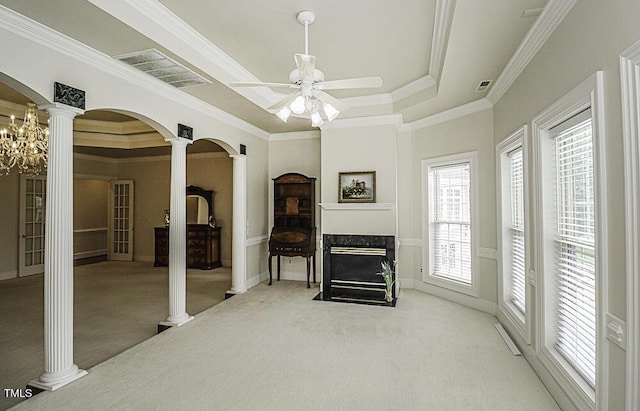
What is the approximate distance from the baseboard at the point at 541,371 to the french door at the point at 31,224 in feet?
28.8

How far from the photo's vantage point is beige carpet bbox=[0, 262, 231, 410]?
3170 millimetres

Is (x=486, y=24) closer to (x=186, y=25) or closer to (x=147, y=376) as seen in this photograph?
(x=186, y=25)

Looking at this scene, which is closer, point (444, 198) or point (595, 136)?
point (595, 136)

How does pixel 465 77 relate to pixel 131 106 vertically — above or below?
above

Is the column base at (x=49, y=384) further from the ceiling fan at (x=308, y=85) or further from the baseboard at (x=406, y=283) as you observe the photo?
the baseboard at (x=406, y=283)

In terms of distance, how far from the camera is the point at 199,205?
8133 millimetres

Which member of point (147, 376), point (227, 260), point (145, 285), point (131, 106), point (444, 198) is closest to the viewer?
point (147, 376)

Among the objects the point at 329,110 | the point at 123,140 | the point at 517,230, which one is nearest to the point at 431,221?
the point at 517,230

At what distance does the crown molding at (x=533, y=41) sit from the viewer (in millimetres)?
2276

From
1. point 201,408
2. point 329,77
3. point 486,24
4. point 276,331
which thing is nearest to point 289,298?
point 276,331

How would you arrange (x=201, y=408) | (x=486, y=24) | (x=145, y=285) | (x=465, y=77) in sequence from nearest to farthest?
(x=201, y=408), (x=486, y=24), (x=465, y=77), (x=145, y=285)

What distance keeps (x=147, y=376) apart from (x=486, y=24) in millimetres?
3990

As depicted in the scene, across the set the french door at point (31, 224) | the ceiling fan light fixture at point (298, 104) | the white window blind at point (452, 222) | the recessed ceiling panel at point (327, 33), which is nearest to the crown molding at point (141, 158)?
the french door at point (31, 224)

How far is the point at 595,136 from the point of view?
1872 mm
